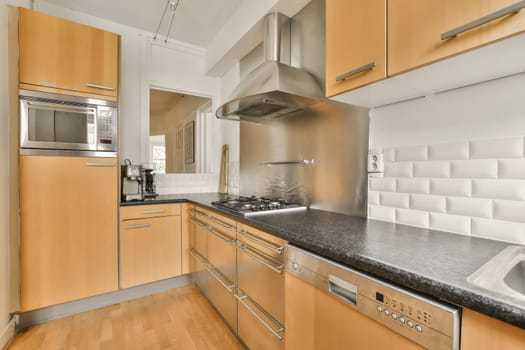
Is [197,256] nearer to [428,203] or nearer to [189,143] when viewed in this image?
[189,143]

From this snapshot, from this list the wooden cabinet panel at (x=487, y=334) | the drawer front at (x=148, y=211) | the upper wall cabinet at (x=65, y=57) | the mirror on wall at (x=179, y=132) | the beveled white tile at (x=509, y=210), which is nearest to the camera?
the wooden cabinet panel at (x=487, y=334)

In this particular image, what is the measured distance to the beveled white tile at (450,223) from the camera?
3.53 feet

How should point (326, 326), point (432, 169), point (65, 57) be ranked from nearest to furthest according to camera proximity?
point (326, 326), point (432, 169), point (65, 57)

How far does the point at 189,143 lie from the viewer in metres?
3.19

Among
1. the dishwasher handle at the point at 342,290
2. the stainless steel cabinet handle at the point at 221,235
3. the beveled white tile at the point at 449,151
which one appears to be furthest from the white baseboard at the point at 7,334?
the beveled white tile at the point at 449,151

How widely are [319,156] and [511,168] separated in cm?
105

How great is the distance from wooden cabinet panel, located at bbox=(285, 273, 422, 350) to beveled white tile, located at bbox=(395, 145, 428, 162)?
840 mm

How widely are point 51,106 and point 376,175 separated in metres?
2.47

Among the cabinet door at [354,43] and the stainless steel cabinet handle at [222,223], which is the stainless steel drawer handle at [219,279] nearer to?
the stainless steel cabinet handle at [222,223]

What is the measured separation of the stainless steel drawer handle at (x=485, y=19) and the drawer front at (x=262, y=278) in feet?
3.60

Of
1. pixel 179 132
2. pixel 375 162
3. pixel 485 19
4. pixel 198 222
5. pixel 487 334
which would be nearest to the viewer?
pixel 487 334

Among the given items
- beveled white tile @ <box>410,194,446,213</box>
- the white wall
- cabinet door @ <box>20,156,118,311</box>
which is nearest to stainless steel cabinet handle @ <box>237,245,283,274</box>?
beveled white tile @ <box>410,194,446,213</box>

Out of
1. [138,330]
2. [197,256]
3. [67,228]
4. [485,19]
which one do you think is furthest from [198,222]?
[485,19]

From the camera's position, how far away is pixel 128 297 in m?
2.34
